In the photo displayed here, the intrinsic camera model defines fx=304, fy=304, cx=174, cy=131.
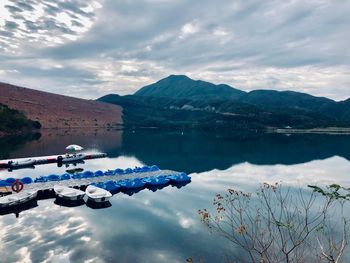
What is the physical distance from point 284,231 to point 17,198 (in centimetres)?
3230

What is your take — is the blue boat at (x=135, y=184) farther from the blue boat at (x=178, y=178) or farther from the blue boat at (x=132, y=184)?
the blue boat at (x=178, y=178)

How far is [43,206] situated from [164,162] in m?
43.1

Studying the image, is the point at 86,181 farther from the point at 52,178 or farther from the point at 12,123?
the point at 12,123

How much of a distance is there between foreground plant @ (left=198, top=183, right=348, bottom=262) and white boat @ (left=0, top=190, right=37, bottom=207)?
2360 centimetres

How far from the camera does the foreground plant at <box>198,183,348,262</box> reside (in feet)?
46.0

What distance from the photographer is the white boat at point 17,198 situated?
3764cm

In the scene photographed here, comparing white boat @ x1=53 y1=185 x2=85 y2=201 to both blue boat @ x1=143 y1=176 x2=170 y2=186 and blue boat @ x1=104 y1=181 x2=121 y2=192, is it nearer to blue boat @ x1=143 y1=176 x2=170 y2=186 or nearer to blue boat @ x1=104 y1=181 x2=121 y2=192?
blue boat @ x1=104 y1=181 x2=121 y2=192

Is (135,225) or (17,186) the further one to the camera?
(17,186)

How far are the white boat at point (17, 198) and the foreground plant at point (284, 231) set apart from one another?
77.4ft

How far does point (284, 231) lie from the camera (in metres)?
30.5

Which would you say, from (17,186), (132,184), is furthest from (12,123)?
(132,184)

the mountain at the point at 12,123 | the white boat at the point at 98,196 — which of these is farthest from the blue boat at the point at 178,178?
the mountain at the point at 12,123

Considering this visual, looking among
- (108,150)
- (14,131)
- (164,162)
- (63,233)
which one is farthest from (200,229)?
(14,131)

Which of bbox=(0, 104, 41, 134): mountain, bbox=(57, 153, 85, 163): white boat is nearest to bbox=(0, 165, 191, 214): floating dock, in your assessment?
bbox=(57, 153, 85, 163): white boat
